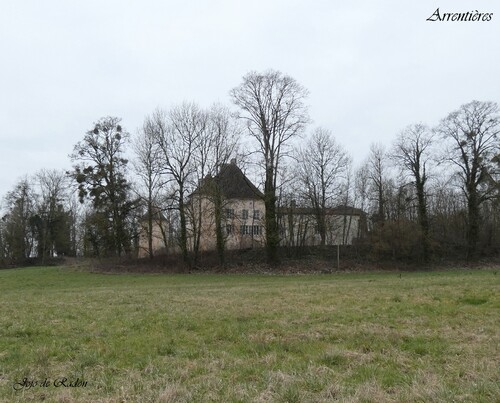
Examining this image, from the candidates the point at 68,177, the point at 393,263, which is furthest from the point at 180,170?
the point at 393,263

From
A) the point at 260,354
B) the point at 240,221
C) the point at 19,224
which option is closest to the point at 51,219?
the point at 19,224

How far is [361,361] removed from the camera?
6609mm

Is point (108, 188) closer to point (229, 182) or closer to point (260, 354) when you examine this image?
point (229, 182)

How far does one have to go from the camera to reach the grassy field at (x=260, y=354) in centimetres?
525

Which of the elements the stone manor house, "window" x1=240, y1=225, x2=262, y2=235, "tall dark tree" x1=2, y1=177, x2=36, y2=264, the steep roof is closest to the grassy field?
the steep roof

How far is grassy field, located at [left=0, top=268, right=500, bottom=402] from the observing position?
525 cm

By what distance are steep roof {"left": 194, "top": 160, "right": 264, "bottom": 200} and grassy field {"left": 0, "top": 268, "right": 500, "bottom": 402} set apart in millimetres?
32772

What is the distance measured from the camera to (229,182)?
47406 mm

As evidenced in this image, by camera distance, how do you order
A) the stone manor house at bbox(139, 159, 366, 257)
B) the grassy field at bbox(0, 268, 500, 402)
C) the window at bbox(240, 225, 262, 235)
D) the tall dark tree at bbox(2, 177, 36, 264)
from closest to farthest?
the grassy field at bbox(0, 268, 500, 402) → the stone manor house at bbox(139, 159, 366, 257) → the window at bbox(240, 225, 262, 235) → the tall dark tree at bbox(2, 177, 36, 264)

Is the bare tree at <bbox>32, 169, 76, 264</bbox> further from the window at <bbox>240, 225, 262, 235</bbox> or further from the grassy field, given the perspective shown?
the grassy field

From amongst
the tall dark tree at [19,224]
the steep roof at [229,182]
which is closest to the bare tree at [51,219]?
the tall dark tree at [19,224]

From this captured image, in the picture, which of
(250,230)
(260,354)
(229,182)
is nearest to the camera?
(260,354)

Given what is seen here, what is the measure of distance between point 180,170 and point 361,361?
41.6 meters

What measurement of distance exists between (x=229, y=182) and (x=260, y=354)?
40411mm
